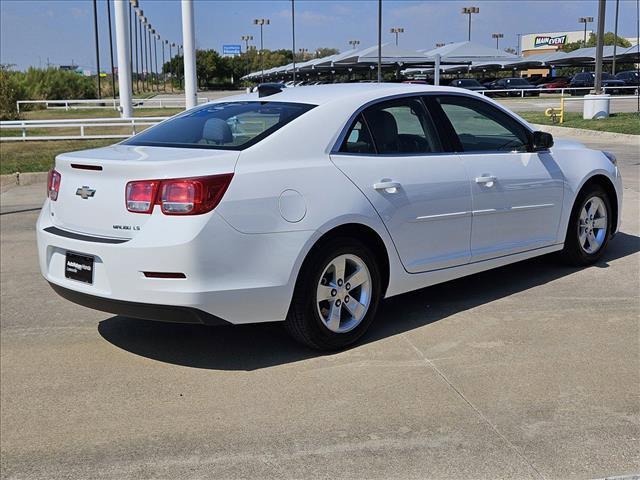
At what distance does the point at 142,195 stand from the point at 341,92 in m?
1.71

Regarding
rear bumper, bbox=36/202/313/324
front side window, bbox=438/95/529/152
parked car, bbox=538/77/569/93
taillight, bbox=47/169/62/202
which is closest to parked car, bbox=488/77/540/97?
parked car, bbox=538/77/569/93

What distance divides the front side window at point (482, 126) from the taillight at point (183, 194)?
6.94 feet

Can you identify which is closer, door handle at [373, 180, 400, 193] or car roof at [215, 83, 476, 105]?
door handle at [373, 180, 400, 193]

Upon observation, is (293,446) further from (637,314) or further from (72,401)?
(637,314)

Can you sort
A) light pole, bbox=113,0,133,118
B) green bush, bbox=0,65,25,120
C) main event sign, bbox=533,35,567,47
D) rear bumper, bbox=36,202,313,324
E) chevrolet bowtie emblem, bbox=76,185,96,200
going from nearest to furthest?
rear bumper, bbox=36,202,313,324
chevrolet bowtie emblem, bbox=76,185,96,200
light pole, bbox=113,0,133,118
green bush, bbox=0,65,25,120
main event sign, bbox=533,35,567,47

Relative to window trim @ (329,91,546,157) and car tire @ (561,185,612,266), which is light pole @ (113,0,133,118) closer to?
car tire @ (561,185,612,266)

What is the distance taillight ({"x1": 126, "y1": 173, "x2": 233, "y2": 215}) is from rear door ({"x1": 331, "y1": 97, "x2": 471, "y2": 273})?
0.88 metres

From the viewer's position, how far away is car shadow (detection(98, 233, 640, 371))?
4703mm

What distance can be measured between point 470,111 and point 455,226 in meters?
1.02

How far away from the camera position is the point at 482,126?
19.0ft

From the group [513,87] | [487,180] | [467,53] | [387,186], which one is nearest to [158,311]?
[387,186]

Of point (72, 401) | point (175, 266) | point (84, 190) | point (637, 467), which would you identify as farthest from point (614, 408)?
point (84, 190)

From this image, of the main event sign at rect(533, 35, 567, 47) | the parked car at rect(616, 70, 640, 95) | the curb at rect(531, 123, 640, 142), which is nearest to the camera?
the curb at rect(531, 123, 640, 142)

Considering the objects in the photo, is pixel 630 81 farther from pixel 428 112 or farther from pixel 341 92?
pixel 341 92
